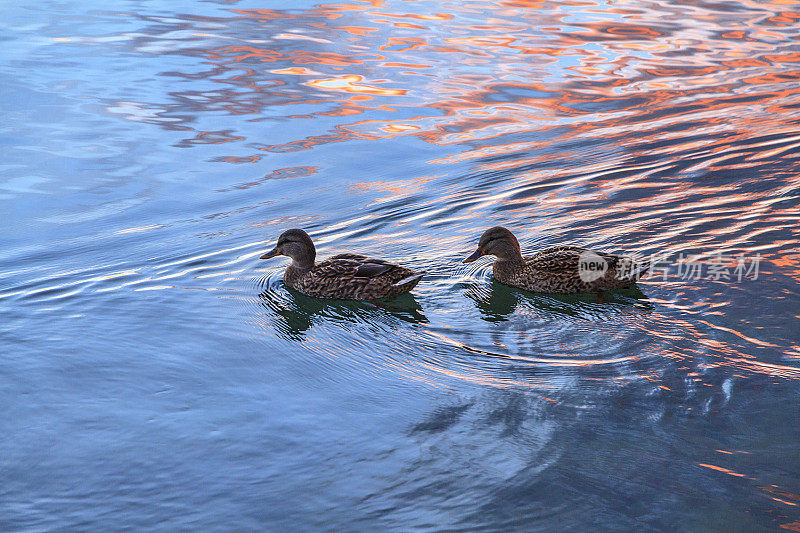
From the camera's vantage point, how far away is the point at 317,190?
10047 millimetres

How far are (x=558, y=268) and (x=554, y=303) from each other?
30 cm

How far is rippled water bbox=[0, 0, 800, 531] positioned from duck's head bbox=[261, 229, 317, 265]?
43 cm

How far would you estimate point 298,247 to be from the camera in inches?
303

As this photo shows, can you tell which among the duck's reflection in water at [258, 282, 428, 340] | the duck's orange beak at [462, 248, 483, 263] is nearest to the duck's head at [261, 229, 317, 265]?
the duck's reflection in water at [258, 282, 428, 340]

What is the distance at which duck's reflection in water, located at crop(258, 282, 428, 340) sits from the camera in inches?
274

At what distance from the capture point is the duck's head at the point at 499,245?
7555mm

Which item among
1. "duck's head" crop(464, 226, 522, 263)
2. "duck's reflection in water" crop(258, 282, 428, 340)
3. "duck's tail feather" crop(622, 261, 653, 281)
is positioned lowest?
"duck's reflection in water" crop(258, 282, 428, 340)

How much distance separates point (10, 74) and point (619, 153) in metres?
9.90

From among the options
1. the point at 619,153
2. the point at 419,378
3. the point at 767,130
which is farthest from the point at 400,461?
the point at 767,130

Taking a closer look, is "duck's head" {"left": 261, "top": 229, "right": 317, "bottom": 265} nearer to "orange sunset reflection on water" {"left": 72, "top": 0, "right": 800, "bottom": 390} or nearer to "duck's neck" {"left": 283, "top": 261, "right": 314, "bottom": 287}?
"duck's neck" {"left": 283, "top": 261, "right": 314, "bottom": 287}

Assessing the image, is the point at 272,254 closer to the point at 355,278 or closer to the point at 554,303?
the point at 355,278

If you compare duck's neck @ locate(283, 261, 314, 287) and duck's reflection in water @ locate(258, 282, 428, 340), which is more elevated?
duck's neck @ locate(283, 261, 314, 287)

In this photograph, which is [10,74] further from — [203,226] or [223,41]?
[203,226]

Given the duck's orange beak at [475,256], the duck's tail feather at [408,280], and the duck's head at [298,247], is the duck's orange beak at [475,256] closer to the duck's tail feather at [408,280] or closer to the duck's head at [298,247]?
the duck's tail feather at [408,280]
